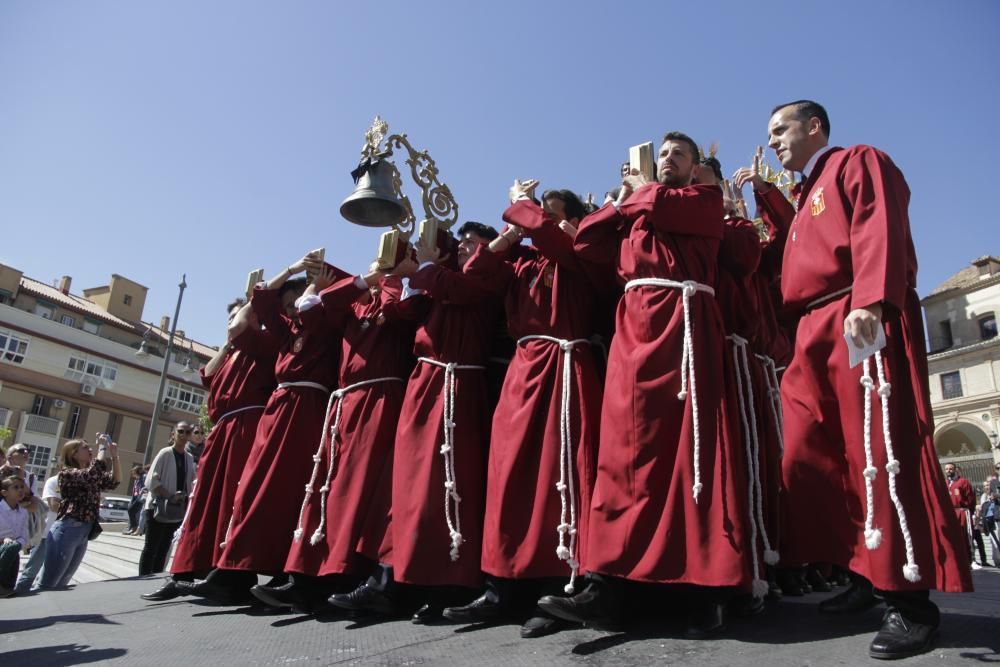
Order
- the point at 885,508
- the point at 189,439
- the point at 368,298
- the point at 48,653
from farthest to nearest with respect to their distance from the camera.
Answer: the point at 189,439 → the point at 368,298 → the point at 48,653 → the point at 885,508

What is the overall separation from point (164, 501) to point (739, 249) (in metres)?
5.62

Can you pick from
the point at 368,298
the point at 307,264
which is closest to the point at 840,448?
the point at 368,298

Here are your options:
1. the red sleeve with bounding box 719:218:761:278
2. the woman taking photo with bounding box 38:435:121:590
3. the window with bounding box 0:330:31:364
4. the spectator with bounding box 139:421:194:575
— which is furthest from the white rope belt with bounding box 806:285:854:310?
the window with bounding box 0:330:31:364

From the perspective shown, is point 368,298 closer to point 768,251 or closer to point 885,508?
point 768,251

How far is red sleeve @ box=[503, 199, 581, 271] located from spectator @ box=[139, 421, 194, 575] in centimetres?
459

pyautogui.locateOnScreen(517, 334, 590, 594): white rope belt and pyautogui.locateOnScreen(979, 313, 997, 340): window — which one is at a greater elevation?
pyautogui.locateOnScreen(979, 313, 997, 340): window

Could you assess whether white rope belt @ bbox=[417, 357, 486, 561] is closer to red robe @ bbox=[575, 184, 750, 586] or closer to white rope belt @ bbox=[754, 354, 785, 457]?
red robe @ bbox=[575, 184, 750, 586]

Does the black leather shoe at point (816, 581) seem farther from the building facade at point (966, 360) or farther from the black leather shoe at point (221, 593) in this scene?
the building facade at point (966, 360)

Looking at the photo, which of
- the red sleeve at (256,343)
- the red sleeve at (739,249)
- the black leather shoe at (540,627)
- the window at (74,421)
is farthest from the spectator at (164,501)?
the window at (74,421)

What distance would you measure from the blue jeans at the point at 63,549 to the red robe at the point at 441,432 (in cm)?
476

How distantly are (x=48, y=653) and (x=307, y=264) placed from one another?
2454 mm

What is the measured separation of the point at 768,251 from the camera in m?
3.79

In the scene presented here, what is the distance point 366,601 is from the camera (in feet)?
10.8

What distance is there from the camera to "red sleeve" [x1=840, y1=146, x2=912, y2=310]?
2.34 meters
